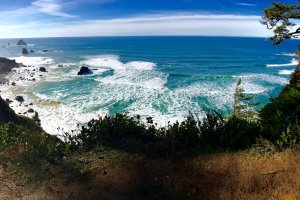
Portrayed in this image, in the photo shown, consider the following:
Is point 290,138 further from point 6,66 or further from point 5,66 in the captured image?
point 6,66

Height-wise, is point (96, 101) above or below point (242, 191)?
below

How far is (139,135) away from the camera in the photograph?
36.1 feet

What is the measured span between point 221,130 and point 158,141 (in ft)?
6.74

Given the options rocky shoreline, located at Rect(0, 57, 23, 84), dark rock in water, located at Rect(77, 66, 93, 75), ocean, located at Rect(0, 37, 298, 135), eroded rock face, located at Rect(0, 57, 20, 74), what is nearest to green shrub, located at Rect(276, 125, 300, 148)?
ocean, located at Rect(0, 37, 298, 135)

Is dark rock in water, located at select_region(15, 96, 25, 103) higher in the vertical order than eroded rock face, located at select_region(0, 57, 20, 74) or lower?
lower

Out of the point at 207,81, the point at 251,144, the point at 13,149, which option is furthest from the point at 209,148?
the point at 207,81

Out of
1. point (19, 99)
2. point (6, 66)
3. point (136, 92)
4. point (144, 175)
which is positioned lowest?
point (19, 99)

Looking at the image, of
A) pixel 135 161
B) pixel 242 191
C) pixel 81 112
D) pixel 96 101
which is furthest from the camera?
pixel 96 101

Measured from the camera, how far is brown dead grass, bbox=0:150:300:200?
6.95 m

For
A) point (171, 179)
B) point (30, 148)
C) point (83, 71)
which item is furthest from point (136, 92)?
point (171, 179)

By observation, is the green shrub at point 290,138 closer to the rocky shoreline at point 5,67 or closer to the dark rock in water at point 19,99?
the dark rock in water at point 19,99

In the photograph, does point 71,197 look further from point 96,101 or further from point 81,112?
point 96,101

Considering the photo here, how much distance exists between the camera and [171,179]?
7715 mm

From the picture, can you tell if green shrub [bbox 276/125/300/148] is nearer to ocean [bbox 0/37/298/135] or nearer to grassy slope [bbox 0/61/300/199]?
grassy slope [bbox 0/61/300/199]
